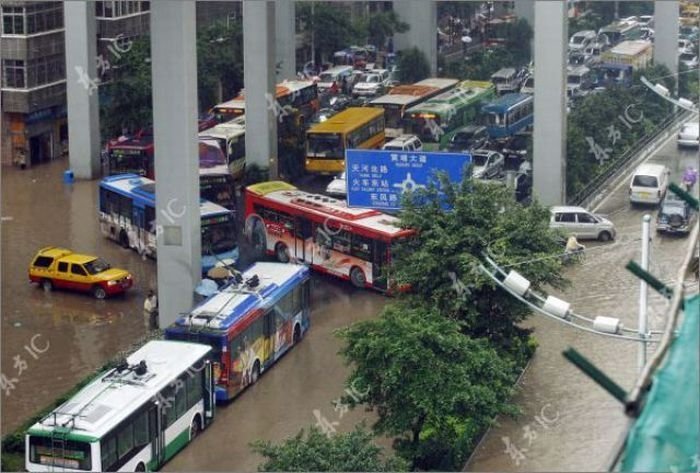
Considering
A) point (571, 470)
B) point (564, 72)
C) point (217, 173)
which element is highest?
point (564, 72)

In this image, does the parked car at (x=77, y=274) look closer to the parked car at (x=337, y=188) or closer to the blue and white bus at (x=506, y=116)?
the parked car at (x=337, y=188)

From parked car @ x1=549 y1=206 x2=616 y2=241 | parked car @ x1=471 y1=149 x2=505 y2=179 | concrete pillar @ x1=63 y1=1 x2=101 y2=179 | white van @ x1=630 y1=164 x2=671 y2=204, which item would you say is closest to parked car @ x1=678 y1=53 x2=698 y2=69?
parked car @ x1=471 y1=149 x2=505 y2=179

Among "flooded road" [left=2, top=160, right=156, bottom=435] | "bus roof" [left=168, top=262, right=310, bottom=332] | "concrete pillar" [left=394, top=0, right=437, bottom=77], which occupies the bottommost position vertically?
"flooded road" [left=2, top=160, right=156, bottom=435]

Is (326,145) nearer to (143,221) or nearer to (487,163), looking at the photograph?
(487,163)

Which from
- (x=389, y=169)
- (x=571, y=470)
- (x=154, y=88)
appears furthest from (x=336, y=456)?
(x=389, y=169)

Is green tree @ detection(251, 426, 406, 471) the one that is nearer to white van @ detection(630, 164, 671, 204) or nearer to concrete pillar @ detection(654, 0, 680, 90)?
white van @ detection(630, 164, 671, 204)

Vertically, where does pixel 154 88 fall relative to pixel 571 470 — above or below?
above

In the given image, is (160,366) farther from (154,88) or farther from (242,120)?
(242,120)
